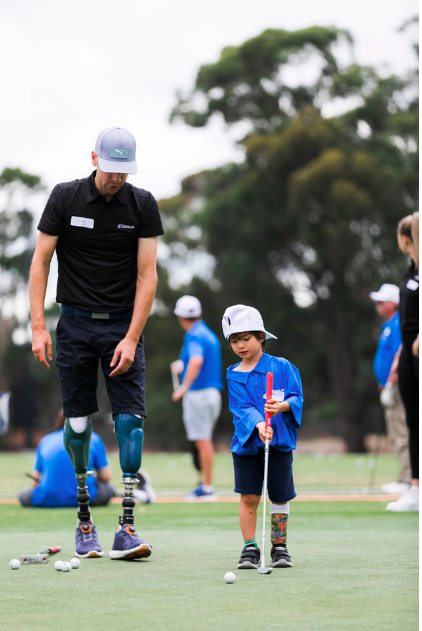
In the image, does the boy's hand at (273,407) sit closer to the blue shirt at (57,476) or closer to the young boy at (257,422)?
the young boy at (257,422)

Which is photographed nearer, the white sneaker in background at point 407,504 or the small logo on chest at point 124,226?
the small logo on chest at point 124,226

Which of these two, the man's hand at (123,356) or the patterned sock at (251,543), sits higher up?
the man's hand at (123,356)

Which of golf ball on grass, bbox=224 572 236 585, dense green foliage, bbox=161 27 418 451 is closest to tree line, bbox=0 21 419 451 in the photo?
dense green foliage, bbox=161 27 418 451

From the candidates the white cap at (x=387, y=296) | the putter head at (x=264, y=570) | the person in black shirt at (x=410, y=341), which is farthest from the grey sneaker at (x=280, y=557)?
the white cap at (x=387, y=296)

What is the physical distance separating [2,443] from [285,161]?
19926mm

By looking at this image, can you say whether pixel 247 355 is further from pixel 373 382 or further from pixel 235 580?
pixel 373 382

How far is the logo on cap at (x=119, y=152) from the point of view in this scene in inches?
229

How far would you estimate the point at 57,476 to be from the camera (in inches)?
374

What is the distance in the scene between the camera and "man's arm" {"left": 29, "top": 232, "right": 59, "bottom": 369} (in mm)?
5938

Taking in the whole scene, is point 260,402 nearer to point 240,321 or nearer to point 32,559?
point 240,321

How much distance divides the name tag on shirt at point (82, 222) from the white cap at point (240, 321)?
0.96m

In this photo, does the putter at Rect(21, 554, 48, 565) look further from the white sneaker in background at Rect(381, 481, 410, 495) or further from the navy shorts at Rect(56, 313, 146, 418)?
the white sneaker in background at Rect(381, 481, 410, 495)

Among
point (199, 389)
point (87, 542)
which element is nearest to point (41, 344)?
point (87, 542)

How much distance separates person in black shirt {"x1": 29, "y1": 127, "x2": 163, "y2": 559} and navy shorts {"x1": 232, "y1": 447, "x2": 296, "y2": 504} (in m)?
0.63
